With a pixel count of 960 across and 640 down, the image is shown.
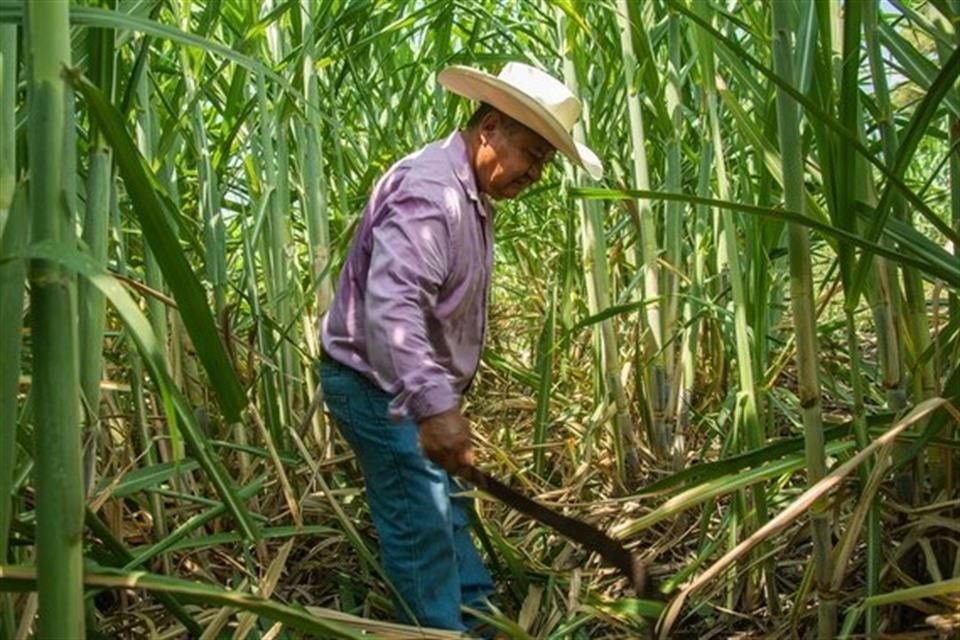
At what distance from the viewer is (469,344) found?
1510mm

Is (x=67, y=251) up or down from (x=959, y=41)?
down

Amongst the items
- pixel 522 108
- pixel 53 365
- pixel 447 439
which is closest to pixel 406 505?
pixel 447 439

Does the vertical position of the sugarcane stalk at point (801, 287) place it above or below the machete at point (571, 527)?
above

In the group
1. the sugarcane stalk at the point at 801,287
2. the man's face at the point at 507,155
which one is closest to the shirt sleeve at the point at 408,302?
the man's face at the point at 507,155

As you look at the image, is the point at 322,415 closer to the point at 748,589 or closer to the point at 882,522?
the point at 748,589

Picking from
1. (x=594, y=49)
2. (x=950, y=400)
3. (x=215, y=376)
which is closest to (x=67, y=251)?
(x=215, y=376)

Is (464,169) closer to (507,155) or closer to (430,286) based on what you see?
(507,155)

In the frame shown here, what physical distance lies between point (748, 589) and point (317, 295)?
0.90m

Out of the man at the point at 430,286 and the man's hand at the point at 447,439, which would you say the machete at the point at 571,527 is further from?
the man at the point at 430,286

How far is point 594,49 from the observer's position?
1.91m

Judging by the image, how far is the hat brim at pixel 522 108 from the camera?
53.6 inches

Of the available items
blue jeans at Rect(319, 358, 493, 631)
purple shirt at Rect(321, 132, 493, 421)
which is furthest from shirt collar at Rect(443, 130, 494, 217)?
blue jeans at Rect(319, 358, 493, 631)

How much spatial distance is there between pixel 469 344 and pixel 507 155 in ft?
0.89

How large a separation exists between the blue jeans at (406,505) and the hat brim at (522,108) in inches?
15.7
